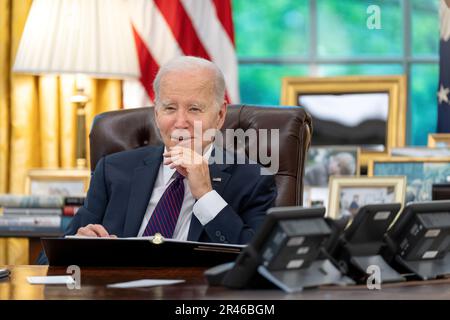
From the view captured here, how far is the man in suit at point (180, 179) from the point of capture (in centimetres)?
235

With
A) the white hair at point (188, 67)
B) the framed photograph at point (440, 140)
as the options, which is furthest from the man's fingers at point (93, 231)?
the framed photograph at point (440, 140)

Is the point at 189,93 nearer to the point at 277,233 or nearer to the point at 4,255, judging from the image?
the point at 277,233

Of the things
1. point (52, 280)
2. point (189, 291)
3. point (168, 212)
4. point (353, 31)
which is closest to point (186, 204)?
point (168, 212)

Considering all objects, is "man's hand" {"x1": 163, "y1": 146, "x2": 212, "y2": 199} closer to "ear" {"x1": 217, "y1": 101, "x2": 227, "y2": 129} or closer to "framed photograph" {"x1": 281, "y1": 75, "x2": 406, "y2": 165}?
"ear" {"x1": 217, "y1": 101, "x2": 227, "y2": 129}

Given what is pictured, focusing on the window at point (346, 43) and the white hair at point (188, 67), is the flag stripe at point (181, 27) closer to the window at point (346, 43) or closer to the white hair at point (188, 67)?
the window at point (346, 43)

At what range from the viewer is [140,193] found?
2.46 meters

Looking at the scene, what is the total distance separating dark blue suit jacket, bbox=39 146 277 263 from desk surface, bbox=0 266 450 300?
0.69 metres

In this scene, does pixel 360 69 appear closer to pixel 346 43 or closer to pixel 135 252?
pixel 346 43

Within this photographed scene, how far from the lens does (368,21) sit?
488 cm

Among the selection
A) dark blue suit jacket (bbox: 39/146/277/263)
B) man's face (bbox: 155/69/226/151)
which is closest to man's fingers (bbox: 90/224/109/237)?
dark blue suit jacket (bbox: 39/146/277/263)

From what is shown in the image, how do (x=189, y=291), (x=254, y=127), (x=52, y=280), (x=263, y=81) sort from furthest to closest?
1. (x=263, y=81)
2. (x=254, y=127)
3. (x=52, y=280)
4. (x=189, y=291)

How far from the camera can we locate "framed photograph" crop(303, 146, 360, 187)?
3924mm

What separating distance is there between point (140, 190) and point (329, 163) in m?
1.63

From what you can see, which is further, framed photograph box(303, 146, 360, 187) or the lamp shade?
framed photograph box(303, 146, 360, 187)
